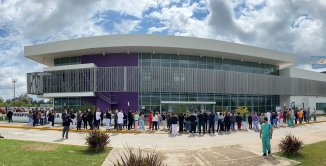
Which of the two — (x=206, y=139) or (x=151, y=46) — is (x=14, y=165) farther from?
(x=151, y=46)

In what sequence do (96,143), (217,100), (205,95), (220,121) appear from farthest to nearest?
1. (217,100)
2. (205,95)
3. (220,121)
4. (96,143)

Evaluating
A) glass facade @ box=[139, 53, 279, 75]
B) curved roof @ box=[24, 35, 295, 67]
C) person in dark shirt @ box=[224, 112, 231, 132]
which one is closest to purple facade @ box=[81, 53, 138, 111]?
curved roof @ box=[24, 35, 295, 67]

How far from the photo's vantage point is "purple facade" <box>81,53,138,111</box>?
37688 mm

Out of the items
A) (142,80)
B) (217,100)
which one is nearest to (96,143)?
(142,80)

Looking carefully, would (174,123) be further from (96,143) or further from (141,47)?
(141,47)

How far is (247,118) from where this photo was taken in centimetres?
2712

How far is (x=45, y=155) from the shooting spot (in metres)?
13.5

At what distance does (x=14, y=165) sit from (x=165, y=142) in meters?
8.61

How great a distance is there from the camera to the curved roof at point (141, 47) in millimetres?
36375

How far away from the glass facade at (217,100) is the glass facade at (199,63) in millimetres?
3533

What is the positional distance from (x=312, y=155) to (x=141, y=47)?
2523 cm

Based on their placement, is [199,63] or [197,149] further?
[199,63]

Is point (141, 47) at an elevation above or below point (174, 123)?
above

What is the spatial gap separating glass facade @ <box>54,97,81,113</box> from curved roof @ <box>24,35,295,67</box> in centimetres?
540
